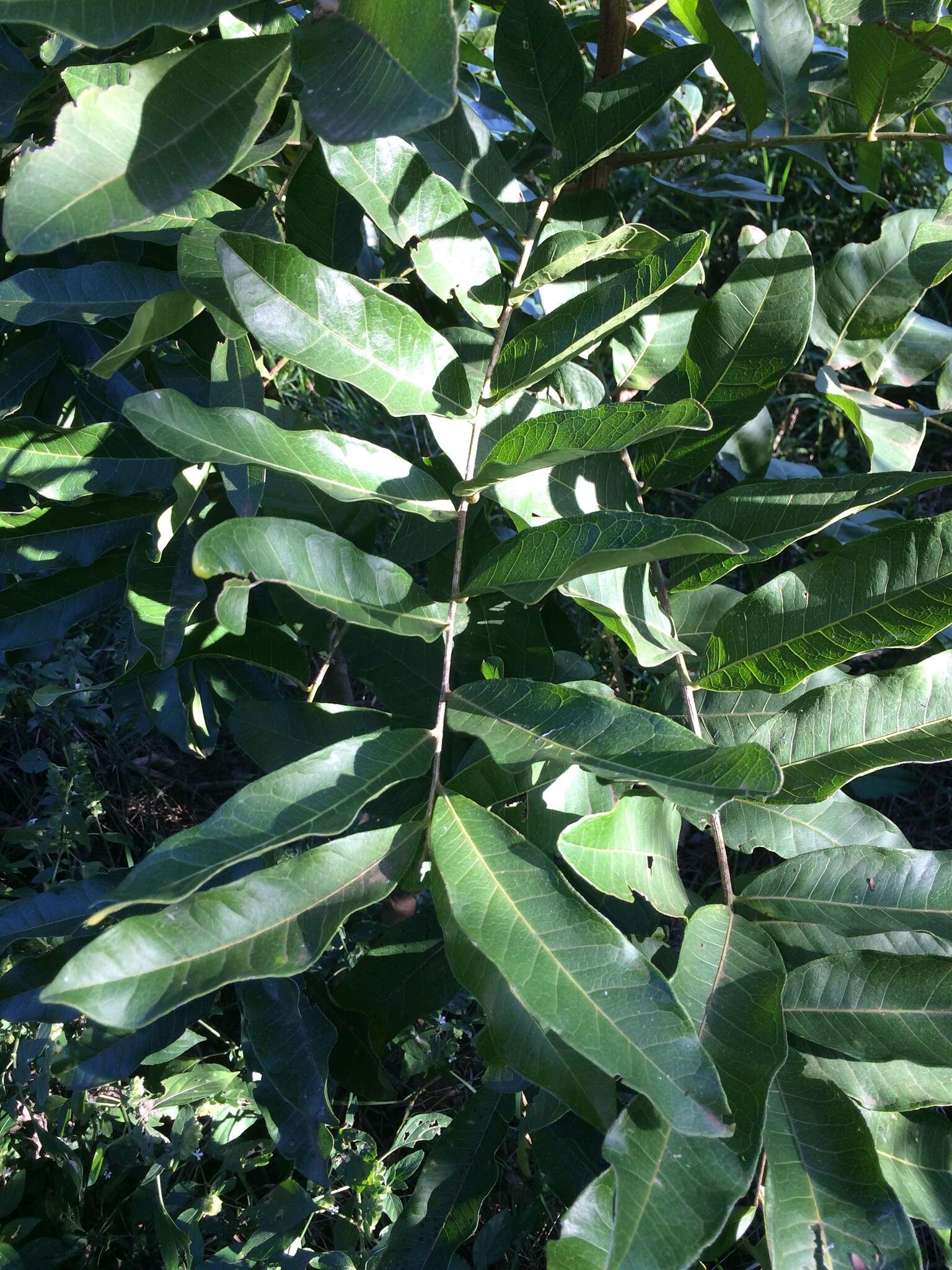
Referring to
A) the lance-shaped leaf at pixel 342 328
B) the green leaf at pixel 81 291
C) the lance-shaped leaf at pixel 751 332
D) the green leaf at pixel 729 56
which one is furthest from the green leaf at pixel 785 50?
the green leaf at pixel 81 291

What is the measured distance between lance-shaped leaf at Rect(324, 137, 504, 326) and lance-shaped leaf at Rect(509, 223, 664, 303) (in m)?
0.05

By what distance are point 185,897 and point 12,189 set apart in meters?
0.39

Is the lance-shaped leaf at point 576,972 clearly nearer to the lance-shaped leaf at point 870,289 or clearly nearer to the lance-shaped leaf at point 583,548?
the lance-shaped leaf at point 583,548

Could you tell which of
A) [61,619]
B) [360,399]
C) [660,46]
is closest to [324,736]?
[61,619]

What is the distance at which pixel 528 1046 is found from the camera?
1.95 feet

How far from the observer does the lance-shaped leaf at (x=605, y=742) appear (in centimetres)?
55

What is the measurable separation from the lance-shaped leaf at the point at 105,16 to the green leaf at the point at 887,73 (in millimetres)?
671

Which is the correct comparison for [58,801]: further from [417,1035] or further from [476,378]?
[476,378]

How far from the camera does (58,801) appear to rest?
1759 mm

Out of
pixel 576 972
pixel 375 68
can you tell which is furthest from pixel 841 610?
pixel 375 68

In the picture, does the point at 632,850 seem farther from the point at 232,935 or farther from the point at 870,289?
the point at 870,289

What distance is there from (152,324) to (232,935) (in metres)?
0.43

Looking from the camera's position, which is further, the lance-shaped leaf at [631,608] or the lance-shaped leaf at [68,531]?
the lance-shaped leaf at [68,531]

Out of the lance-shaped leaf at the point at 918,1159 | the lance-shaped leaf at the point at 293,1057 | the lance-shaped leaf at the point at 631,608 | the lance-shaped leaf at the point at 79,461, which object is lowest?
the lance-shaped leaf at the point at 293,1057
